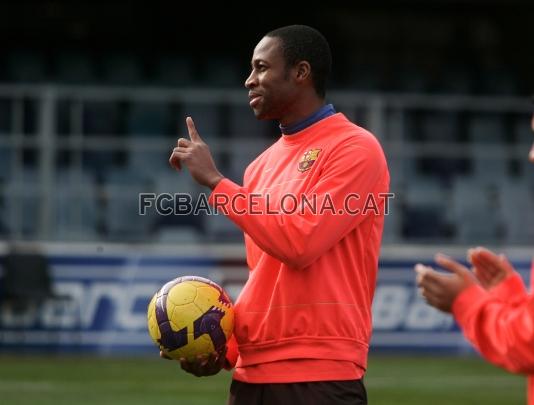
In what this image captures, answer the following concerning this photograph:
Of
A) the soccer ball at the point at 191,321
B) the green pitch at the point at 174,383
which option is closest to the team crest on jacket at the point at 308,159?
the soccer ball at the point at 191,321

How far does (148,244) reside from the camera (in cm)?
1473

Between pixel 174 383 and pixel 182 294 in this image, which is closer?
pixel 182 294

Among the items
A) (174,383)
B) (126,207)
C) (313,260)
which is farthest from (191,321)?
(126,207)

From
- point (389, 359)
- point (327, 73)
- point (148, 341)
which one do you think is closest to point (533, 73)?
point (389, 359)

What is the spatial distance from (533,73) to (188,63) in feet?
17.6

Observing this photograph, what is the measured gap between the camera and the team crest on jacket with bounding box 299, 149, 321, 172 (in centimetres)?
429

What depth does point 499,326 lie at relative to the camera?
3.16 m

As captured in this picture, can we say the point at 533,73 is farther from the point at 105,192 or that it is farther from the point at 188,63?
the point at 105,192

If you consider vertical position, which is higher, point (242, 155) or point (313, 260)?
point (313, 260)

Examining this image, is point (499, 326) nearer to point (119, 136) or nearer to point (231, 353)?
point (231, 353)

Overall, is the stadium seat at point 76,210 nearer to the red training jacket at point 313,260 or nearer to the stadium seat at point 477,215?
the stadium seat at point 477,215

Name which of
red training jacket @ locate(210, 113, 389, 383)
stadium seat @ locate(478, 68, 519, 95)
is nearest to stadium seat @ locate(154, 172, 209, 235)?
stadium seat @ locate(478, 68, 519, 95)

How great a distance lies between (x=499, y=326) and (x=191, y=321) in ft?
4.73

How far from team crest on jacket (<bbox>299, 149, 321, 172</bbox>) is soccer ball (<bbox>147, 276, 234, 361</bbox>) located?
55 centimetres
